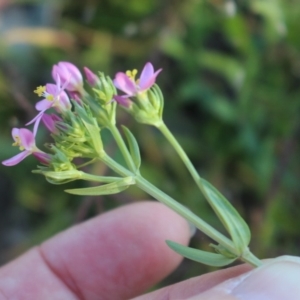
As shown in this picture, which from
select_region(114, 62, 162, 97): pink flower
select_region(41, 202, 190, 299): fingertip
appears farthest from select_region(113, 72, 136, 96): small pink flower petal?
select_region(41, 202, 190, 299): fingertip

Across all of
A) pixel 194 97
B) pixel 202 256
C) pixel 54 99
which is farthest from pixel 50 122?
pixel 194 97

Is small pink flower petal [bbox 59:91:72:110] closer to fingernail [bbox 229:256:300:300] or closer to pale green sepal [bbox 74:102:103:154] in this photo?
pale green sepal [bbox 74:102:103:154]

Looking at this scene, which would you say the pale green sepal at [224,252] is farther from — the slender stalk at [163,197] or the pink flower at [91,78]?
the pink flower at [91,78]

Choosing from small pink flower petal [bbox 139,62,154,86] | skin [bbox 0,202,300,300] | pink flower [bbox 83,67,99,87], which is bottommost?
skin [bbox 0,202,300,300]

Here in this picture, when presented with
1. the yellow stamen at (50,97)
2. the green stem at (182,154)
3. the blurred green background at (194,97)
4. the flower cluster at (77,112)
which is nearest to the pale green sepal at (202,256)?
the green stem at (182,154)

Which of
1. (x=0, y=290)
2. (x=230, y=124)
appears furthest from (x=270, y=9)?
(x=0, y=290)

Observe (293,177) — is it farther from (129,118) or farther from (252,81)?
(129,118)
